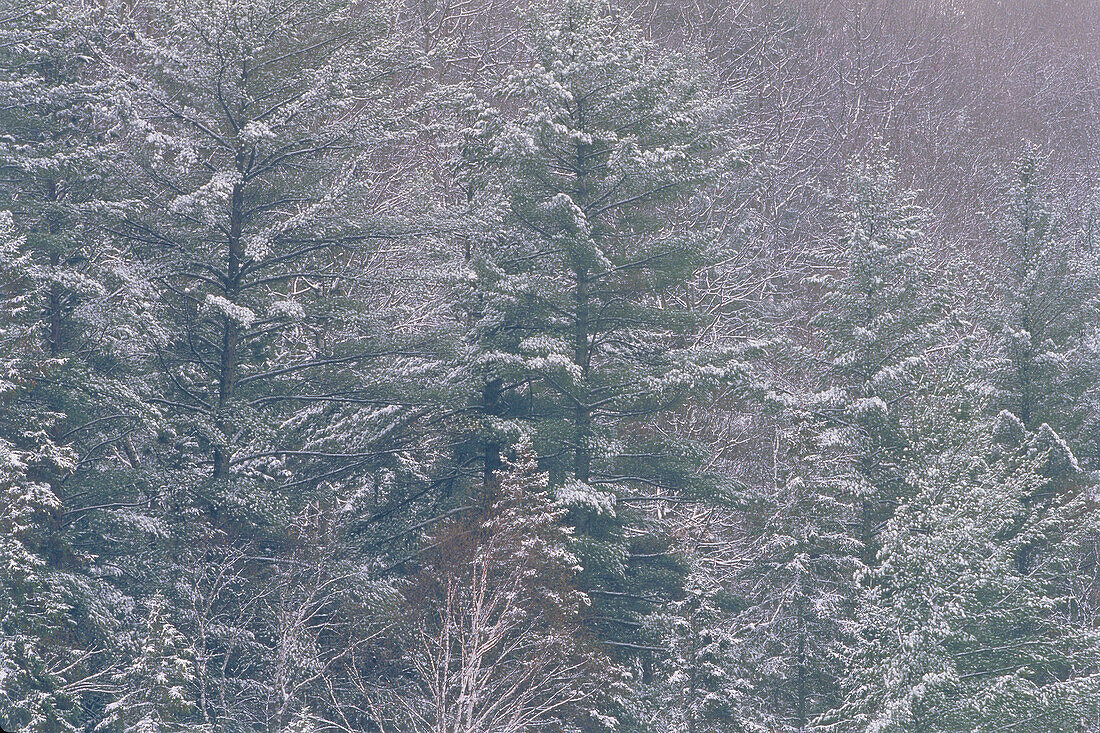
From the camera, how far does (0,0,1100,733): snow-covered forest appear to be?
52.4 feet

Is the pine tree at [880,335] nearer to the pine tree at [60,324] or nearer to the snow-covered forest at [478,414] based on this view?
the snow-covered forest at [478,414]

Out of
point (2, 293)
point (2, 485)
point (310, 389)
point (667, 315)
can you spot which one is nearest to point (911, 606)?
point (667, 315)

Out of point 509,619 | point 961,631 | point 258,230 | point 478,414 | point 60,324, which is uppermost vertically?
point 258,230

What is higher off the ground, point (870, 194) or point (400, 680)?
point (870, 194)

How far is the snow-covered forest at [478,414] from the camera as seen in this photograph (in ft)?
52.4

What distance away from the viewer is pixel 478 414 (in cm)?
2008

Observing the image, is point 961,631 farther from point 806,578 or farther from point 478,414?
point 478,414

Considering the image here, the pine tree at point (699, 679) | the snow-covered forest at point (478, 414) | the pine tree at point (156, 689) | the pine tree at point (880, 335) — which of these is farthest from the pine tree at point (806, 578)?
the pine tree at point (156, 689)

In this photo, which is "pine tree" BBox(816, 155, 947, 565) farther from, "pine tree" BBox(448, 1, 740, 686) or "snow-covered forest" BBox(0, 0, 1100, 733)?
"pine tree" BBox(448, 1, 740, 686)

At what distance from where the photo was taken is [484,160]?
69.1ft

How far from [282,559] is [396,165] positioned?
17.4 meters

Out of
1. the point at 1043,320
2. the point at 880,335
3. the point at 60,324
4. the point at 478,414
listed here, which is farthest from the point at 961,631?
the point at 60,324

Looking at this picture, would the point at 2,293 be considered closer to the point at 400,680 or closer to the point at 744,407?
the point at 400,680

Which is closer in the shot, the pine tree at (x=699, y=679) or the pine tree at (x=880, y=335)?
the pine tree at (x=699, y=679)
